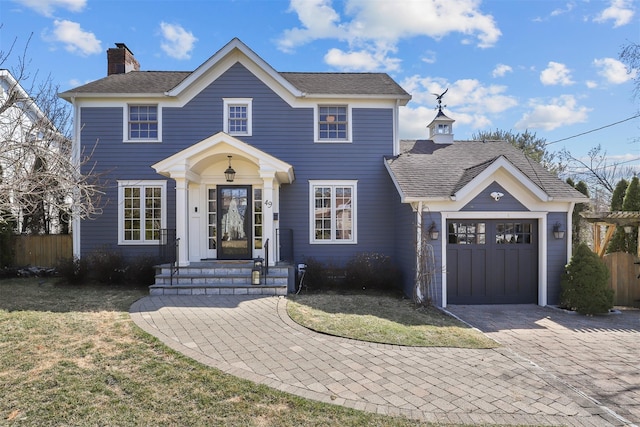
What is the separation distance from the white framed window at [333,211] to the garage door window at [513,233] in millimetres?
4061

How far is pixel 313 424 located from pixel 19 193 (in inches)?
224

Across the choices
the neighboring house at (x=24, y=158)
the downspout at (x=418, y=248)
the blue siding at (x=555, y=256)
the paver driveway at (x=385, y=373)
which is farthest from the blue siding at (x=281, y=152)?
the paver driveway at (x=385, y=373)

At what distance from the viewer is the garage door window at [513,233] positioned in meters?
8.95

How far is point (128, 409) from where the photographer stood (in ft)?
11.2

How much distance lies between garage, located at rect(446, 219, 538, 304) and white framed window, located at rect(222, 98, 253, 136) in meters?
6.77

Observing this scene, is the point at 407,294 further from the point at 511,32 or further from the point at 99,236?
the point at 99,236

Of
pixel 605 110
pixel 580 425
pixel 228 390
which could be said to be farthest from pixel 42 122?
pixel 605 110

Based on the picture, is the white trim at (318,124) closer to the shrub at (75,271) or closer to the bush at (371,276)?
the bush at (371,276)

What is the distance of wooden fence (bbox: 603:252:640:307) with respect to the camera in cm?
894

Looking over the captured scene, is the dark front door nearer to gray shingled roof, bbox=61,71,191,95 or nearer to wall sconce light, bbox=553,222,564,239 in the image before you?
gray shingled roof, bbox=61,71,191,95

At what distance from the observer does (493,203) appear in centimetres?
879

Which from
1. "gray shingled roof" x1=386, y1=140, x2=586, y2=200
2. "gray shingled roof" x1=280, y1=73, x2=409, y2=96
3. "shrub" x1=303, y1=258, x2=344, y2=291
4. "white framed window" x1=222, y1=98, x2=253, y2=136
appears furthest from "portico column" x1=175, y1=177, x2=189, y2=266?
"gray shingled roof" x1=386, y1=140, x2=586, y2=200

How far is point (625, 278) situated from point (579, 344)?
15.6 ft

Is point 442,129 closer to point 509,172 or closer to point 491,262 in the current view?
point 509,172
